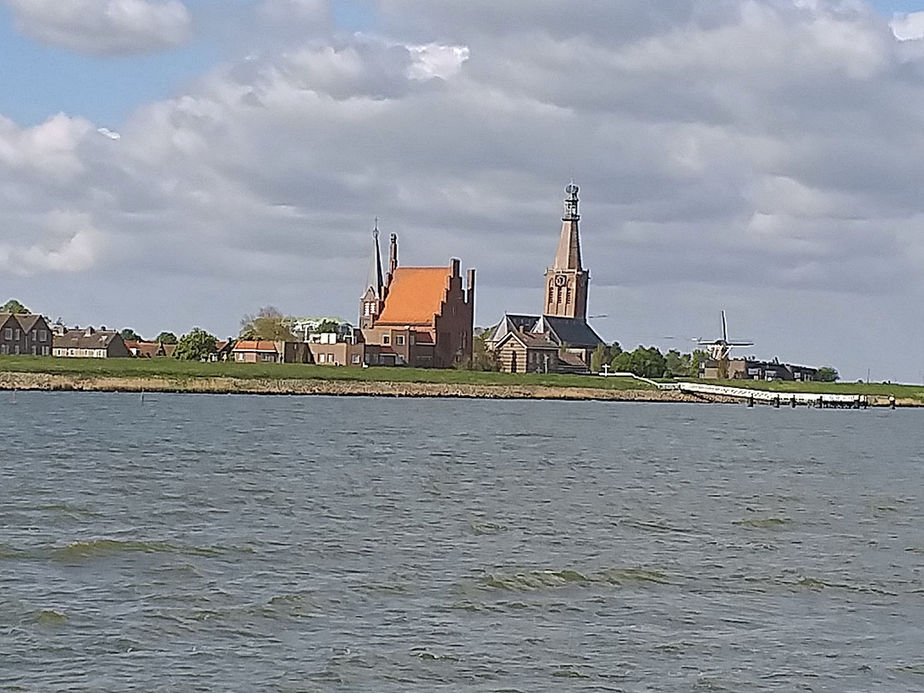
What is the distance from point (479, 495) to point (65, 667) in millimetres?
18979

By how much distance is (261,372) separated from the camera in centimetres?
10900

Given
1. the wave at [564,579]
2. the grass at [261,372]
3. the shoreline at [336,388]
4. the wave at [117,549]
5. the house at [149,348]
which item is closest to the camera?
the wave at [564,579]

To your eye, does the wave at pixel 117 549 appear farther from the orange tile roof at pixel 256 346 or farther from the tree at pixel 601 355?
the tree at pixel 601 355

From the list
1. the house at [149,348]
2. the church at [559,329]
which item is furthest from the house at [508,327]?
the house at [149,348]

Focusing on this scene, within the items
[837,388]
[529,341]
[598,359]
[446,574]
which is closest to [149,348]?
[529,341]

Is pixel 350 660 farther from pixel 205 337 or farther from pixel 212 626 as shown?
pixel 205 337

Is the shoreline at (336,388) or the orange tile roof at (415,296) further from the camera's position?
the orange tile roof at (415,296)

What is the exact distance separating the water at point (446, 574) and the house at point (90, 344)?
372 feet

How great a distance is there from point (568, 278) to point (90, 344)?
63612 millimetres

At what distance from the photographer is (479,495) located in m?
31.9

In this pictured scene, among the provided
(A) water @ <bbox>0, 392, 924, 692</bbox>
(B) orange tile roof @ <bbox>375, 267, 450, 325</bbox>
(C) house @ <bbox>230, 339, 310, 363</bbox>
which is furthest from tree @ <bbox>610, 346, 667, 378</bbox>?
(A) water @ <bbox>0, 392, 924, 692</bbox>

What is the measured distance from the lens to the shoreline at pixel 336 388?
3868 inches

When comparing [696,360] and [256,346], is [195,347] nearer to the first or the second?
[256,346]

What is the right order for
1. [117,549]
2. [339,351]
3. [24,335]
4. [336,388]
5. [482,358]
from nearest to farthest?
[117,549]
[336,388]
[339,351]
[24,335]
[482,358]
